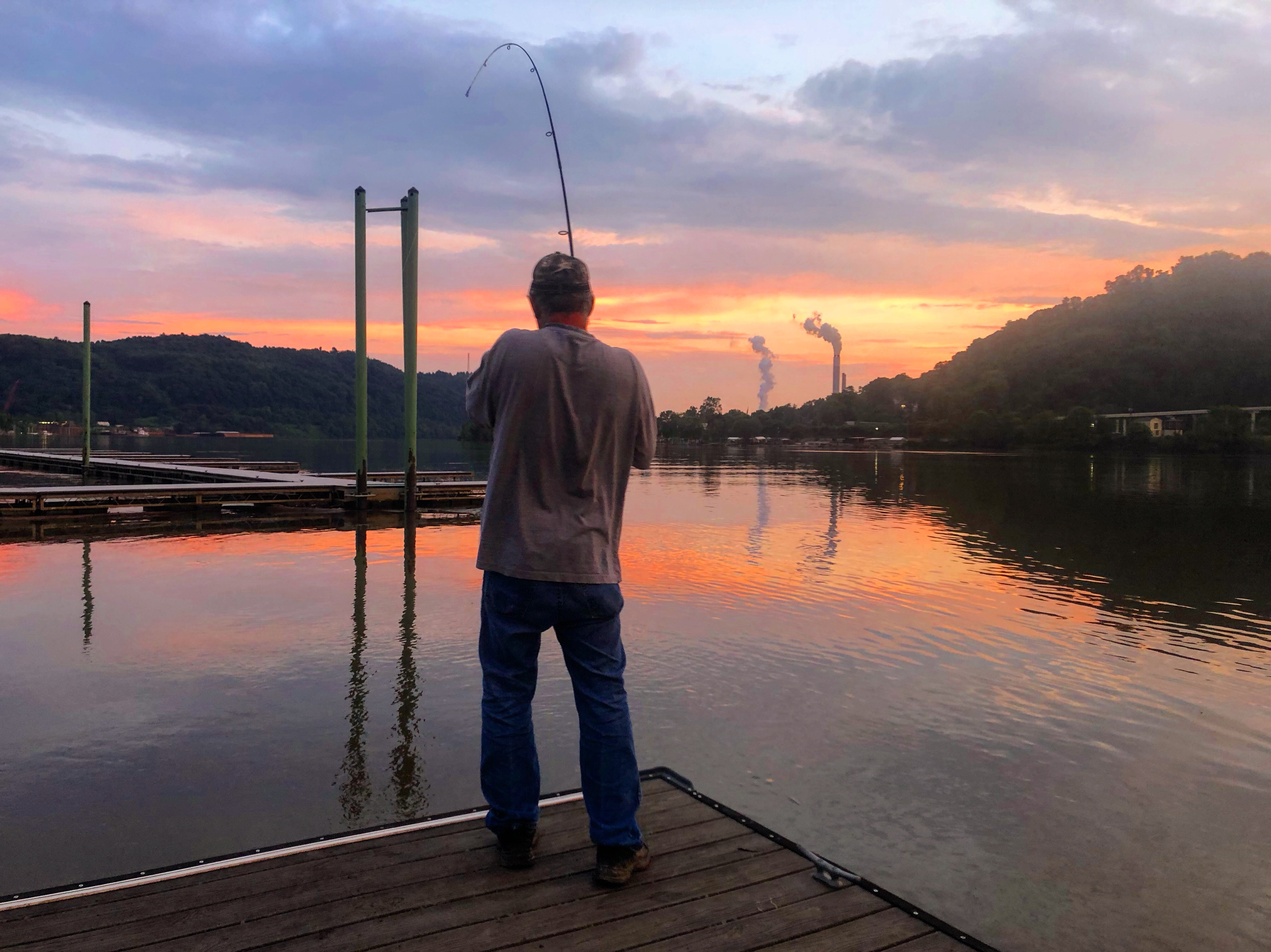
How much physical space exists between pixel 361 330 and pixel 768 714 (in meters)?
13.5

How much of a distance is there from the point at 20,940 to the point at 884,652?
20.7 feet

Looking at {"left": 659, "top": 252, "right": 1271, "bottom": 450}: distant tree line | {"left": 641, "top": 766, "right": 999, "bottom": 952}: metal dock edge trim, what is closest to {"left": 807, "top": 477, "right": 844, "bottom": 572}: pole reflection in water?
{"left": 641, "top": 766, "right": 999, "bottom": 952}: metal dock edge trim

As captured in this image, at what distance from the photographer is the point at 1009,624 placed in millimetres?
→ 8555

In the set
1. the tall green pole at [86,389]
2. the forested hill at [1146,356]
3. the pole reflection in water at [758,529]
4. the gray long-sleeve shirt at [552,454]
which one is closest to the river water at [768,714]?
the pole reflection in water at [758,529]

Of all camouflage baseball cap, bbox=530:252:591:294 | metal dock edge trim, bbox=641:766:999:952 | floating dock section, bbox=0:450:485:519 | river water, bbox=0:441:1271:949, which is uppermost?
camouflage baseball cap, bbox=530:252:591:294

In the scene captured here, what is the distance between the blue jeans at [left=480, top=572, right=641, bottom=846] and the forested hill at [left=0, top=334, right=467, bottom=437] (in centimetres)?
11412

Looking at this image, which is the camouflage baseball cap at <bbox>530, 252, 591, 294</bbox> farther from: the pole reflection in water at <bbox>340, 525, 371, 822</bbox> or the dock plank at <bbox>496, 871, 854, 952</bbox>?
the pole reflection in water at <bbox>340, 525, 371, 822</bbox>

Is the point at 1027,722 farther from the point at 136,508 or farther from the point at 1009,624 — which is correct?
the point at 136,508

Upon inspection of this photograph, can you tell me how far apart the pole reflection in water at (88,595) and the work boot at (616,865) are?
5867mm

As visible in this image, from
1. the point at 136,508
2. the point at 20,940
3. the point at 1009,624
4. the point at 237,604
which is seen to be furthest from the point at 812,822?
the point at 136,508

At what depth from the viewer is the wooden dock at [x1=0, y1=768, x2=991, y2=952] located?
7.70 feet

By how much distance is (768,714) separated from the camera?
5.77 metres

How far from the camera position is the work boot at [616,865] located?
8.70 ft

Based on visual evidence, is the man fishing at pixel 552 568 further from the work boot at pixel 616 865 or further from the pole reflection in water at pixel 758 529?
the pole reflection in water at pixel 758 529
